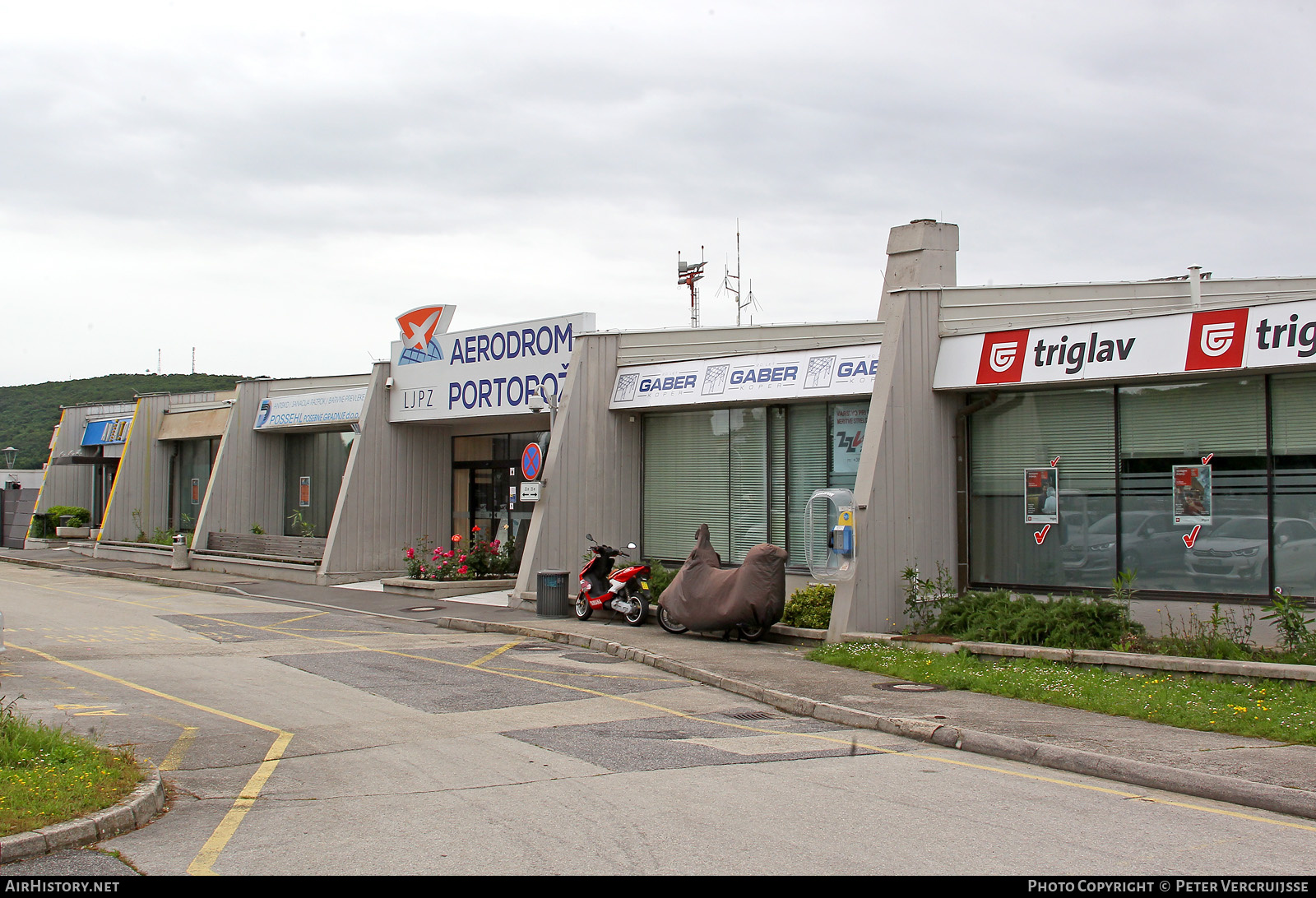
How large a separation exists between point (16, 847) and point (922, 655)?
1005 centimetres

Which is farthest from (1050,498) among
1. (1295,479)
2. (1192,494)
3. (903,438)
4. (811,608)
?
(811,608)

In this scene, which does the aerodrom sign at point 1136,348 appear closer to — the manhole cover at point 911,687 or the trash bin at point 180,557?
the manhole cover at point 911,687

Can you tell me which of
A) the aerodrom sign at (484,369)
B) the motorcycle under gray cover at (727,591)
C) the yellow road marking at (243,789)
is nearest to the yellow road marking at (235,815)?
the yellow road marking at (243,789)

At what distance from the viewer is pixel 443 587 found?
23.5m

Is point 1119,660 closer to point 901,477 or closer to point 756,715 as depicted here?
point 901,477

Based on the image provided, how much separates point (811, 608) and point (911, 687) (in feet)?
14.6

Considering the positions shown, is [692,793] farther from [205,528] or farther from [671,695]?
[205,528]

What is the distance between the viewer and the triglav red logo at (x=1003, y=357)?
50.4 feet

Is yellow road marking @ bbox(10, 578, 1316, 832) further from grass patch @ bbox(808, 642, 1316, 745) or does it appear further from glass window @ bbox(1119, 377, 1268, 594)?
glass window @ bbox(1119, 377, 1268, 594)

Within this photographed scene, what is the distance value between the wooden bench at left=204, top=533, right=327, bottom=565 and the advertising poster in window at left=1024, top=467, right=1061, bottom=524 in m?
16.9

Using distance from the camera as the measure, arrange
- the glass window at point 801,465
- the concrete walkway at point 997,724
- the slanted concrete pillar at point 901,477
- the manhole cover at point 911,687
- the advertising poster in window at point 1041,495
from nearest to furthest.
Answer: the concrete walkway at point 997,724
the manhole cover at point 911,687
the slanted concrete pillar at point 901,477
the advertising poster in window at point 1041,495
the glass window at point 801,465

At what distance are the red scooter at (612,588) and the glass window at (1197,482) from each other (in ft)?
23.9

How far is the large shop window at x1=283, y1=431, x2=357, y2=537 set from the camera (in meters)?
30.8

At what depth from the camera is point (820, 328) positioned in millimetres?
19062
